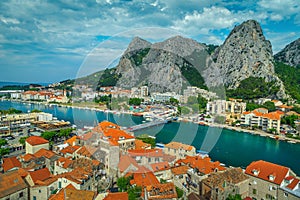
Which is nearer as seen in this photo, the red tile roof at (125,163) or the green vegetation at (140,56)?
the red tile roof at (125,163)

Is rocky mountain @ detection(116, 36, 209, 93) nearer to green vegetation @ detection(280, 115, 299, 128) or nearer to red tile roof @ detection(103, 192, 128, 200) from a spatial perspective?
green vegetation @ detection(280, 115, 299, 128)

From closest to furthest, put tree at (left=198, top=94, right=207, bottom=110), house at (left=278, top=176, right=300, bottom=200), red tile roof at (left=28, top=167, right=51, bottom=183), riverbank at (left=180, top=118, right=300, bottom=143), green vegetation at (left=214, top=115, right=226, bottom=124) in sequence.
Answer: house at (left=278, top=176, right=300, bottom=200) → red tile roof at (left=28, top=167, right=51, bottom=183) → riverbank at (left=180, top=118, right=300, bottom=143) → green vegetation at (left=214, top=115, right=226, bottom=124) → tree at (left=198, top=94, right=207, bottom=110)

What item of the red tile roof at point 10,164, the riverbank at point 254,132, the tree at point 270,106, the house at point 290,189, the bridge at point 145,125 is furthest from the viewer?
the tree at point 270,106

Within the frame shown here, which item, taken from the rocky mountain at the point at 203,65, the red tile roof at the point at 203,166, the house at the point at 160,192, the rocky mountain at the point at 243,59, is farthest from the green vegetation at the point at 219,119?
the house at the point at 160,192

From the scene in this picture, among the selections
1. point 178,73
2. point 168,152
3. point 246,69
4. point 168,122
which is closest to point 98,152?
point 168,152

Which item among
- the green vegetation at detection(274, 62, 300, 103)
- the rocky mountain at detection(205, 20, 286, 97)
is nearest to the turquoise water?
the green vegetation at detection(274, 62, 300, 103)

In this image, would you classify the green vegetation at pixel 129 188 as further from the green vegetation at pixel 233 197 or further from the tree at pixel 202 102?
the tree at pixel 202 102
